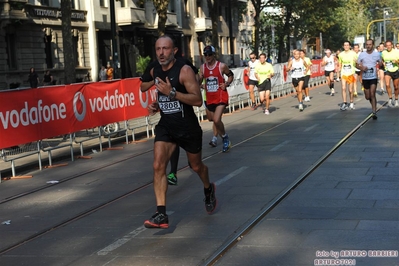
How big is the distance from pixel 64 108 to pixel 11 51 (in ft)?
74.7

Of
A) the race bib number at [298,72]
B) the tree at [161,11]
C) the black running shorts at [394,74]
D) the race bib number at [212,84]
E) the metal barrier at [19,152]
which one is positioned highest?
the tree at [161,11]

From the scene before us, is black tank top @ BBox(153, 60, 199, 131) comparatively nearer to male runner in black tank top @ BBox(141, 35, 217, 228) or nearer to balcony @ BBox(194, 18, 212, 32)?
male runner in black tank top @ BBox(141, 35, 217, 228)

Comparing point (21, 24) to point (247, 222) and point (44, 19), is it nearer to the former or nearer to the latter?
point (44, 19)

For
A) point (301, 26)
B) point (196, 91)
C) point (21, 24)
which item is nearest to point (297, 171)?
point (196, 91)

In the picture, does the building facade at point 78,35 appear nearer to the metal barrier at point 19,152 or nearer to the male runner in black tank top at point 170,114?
the metal barrier at point 19,152

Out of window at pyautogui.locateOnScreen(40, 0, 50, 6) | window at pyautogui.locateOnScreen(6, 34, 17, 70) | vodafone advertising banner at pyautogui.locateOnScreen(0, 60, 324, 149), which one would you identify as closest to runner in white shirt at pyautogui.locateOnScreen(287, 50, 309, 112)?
vodafone advertising banner at pyautogui.locateOnScreen(0, 60, 324, 149)

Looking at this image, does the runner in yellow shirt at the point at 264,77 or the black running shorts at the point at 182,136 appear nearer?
the black running shorts at the point at 182,136

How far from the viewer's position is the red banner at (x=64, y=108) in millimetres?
12008

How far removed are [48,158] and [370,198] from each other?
7726 mm

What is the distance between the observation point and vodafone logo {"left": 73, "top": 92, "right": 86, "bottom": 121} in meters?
14.1

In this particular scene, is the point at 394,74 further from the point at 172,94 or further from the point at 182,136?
the point at 172,94

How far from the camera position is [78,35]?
131 feet

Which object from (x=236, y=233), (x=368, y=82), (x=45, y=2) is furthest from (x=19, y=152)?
(x=45, y=2)

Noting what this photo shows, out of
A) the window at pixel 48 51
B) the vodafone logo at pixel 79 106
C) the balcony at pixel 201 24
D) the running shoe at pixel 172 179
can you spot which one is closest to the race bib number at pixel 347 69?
the vodafone logo at pixel 79 106
